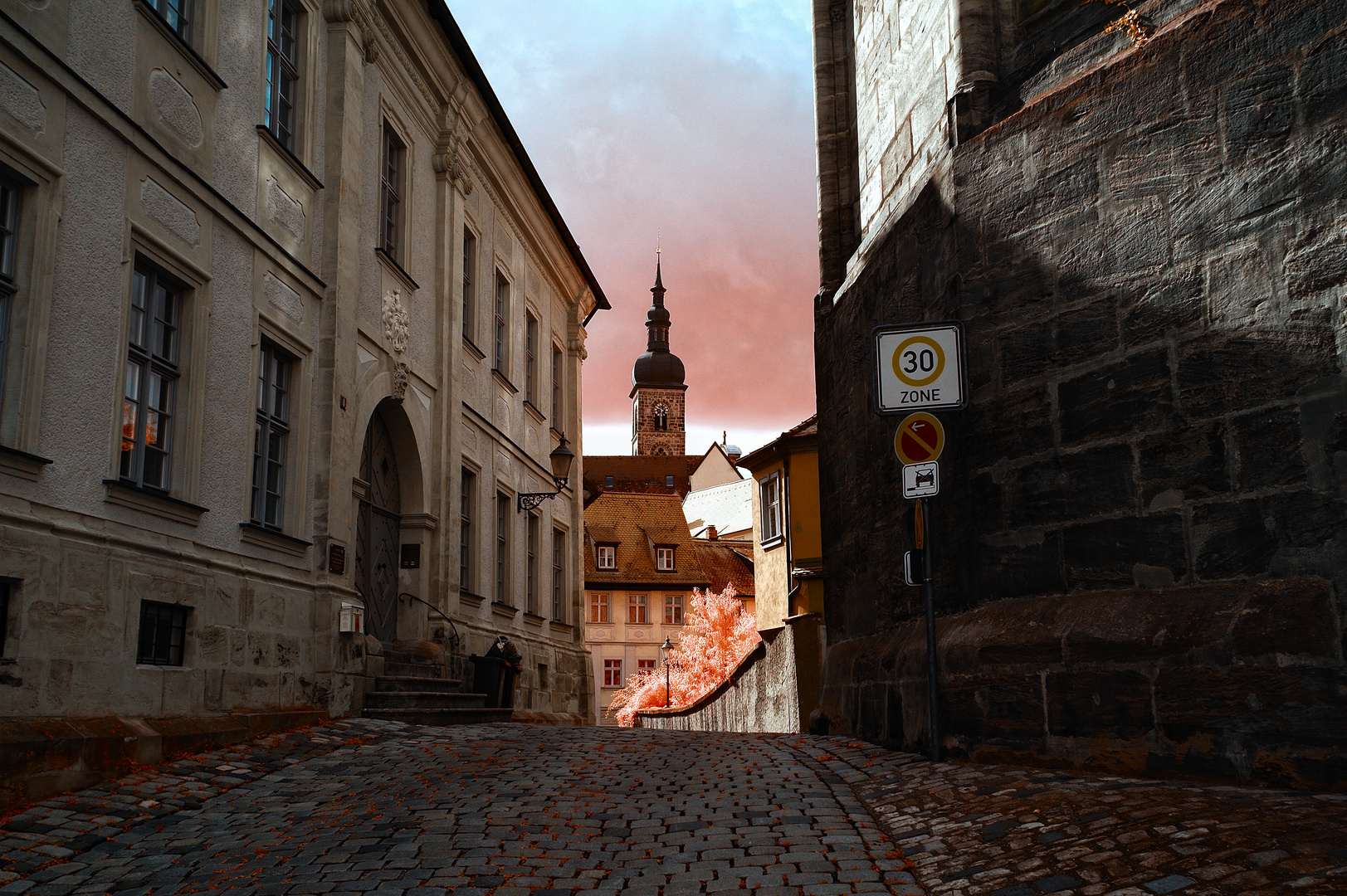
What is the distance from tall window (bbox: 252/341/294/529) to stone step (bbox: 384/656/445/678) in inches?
120

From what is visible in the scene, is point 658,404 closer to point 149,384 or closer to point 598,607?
point 598,607

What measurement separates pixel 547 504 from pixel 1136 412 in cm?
1842

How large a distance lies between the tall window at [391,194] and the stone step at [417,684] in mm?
5219

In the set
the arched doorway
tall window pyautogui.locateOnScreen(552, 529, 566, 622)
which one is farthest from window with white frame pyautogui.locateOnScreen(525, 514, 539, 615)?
the arched doorway

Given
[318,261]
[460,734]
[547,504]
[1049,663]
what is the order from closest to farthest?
1. [1049,663]
2. [460,734]
3. [318,261]
4. [547,504]

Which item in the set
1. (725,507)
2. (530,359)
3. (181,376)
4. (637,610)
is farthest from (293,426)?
(725,507)

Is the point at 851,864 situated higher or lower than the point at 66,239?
lower

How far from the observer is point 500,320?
21125mm

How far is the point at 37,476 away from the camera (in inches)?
309

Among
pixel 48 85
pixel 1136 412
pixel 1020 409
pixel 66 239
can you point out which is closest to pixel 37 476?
pixel 66 239

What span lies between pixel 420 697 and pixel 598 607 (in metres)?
45.5

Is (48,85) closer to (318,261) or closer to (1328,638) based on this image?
(318,261)

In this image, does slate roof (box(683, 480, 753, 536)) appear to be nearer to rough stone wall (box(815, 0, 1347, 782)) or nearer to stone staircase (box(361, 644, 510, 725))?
stone staircase (box(361, 644, 510, 725))

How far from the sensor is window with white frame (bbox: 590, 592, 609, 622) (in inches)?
2322
